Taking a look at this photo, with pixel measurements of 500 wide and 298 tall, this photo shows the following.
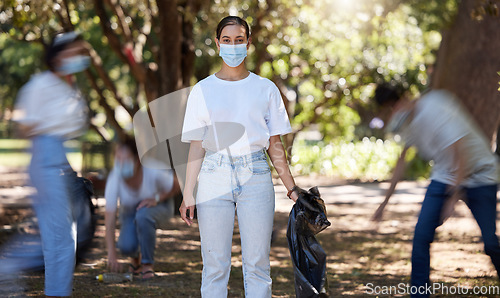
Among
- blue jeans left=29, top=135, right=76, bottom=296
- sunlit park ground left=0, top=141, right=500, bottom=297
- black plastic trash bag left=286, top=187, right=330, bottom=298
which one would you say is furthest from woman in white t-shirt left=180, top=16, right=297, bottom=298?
sunlit park ground left=0, top=141, right=500, bottom=297

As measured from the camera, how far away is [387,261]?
28.1ft

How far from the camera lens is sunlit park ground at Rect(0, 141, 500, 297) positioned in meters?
6.75

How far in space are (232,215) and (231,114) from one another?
63 centimetres

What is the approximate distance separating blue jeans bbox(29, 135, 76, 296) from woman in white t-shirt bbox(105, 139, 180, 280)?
1931mm

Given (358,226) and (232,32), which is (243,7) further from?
(232,32)

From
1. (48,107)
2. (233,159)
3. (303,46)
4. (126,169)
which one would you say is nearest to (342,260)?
Result: (126,169)

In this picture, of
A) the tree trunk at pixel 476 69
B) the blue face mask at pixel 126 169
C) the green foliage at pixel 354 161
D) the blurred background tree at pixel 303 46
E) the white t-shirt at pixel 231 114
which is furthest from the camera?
the green foliage at pixel 354 161

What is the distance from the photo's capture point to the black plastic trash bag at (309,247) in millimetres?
4516

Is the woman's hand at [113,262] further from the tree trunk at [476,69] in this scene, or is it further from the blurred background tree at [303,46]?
the tree trunk at [476,69]

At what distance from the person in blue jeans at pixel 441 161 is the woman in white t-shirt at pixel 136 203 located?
2525mm

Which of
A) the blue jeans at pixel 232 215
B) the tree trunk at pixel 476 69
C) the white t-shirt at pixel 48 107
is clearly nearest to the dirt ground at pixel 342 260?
the white t-shirt at pixel 48 107

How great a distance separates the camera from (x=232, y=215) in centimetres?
438

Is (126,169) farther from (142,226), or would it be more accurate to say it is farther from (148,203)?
(142,226)

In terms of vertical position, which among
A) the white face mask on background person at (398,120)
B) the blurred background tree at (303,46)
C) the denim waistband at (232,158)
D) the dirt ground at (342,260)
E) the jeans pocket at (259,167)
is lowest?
the dirt ground at (342,260)
